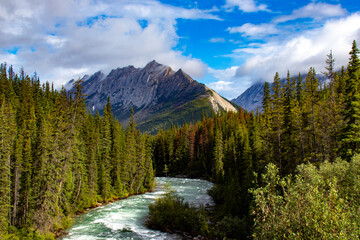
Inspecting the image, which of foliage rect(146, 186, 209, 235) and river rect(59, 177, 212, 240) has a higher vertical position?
foliage rect(146, 186, 209, 235)

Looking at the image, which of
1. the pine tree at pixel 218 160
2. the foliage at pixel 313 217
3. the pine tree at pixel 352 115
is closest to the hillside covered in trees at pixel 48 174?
the foliage at pixel 313 217

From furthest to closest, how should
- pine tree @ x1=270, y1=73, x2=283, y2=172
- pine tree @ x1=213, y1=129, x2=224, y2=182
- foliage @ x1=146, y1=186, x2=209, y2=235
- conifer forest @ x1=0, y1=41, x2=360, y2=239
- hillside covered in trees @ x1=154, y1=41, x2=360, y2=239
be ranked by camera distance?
pine tree @ x1=213, y1=129, x2=224, y2=182 < pine tree @ x1=270, y1=73, x2=283, y2=172 < foliage @ x1=146, y1=186, x2=209, y2=235 < conifer forest @ x1=0, y1=41, x2=360, y2=239 < hillside covered in trees @ x1=154, y1=41, x2=360, y2=239

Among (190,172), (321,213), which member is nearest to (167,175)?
(190,172)

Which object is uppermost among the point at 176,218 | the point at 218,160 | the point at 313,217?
the point at 313,217

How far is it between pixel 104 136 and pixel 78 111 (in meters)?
27.6

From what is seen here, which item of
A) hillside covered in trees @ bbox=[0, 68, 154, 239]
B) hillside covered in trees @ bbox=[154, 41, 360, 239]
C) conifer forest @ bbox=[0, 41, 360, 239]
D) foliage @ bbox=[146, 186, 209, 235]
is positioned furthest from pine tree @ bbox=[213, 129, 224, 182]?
foliage @ bbox=[146, 186, 209, 235]

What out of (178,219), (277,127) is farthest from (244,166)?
(178,219)

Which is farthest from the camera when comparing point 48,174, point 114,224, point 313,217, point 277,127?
point 277,127

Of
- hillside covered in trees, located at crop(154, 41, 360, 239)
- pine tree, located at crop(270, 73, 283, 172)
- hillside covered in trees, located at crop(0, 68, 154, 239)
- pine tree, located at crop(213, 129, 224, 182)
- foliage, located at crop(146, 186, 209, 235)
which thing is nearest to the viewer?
hillside covered in trees, located at crop(154, 41, 360, 239)

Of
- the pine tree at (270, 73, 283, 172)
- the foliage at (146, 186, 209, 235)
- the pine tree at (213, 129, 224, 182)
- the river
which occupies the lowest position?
the river

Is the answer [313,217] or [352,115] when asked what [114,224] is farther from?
[352,115]

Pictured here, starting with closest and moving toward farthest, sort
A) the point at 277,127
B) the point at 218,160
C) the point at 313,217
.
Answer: the point at 313,217, the point at 277,127, the point at 218,160

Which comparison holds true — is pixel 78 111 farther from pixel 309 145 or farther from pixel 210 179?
pixel 210 179

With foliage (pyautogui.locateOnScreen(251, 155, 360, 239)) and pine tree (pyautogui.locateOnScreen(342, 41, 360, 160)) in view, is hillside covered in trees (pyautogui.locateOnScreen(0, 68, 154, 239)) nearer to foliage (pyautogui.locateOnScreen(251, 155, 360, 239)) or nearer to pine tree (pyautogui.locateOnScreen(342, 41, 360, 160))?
foliage (pyautogui.locateOnScreen(251, 155, 360, 239))
